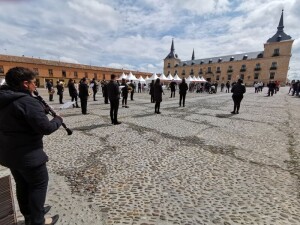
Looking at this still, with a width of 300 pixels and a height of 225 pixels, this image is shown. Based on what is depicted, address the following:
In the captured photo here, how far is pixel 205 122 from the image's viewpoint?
7.97 metres

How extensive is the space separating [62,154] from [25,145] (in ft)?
8.95

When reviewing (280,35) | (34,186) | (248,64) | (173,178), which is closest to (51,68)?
(173,178)

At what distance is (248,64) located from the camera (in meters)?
72.8

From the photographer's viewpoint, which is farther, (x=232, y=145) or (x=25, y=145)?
(x=232, y=145)

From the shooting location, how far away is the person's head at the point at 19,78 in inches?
70.8

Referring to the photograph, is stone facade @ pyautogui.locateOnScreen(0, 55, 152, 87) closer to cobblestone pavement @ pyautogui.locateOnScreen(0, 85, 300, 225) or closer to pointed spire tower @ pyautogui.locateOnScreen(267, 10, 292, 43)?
cobblestone pavement @ pyautogui.locateOnScreen(0, 85, 300, 225)

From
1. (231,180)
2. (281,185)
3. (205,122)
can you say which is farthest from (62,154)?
(205,122)

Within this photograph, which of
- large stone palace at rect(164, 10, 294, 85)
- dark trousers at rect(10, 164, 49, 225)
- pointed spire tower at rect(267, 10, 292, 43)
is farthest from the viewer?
large stone palace at rect(164, 10, 294, 85)

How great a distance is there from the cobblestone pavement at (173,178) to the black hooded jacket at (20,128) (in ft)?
3.33

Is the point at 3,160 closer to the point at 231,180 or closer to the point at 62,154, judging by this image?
the point at 62,154

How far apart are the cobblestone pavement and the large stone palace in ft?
209

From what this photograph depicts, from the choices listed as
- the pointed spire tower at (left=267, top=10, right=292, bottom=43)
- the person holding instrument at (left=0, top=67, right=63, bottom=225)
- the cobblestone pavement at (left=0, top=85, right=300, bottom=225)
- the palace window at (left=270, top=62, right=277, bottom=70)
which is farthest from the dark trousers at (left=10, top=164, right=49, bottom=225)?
the pointed spire tower at (left=267, top=10, right=292, bottom=43)

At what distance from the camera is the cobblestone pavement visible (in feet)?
8.07

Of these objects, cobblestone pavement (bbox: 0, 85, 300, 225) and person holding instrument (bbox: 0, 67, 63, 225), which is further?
cobblestone pavement (bbox: 0, 85, 300, 225)
